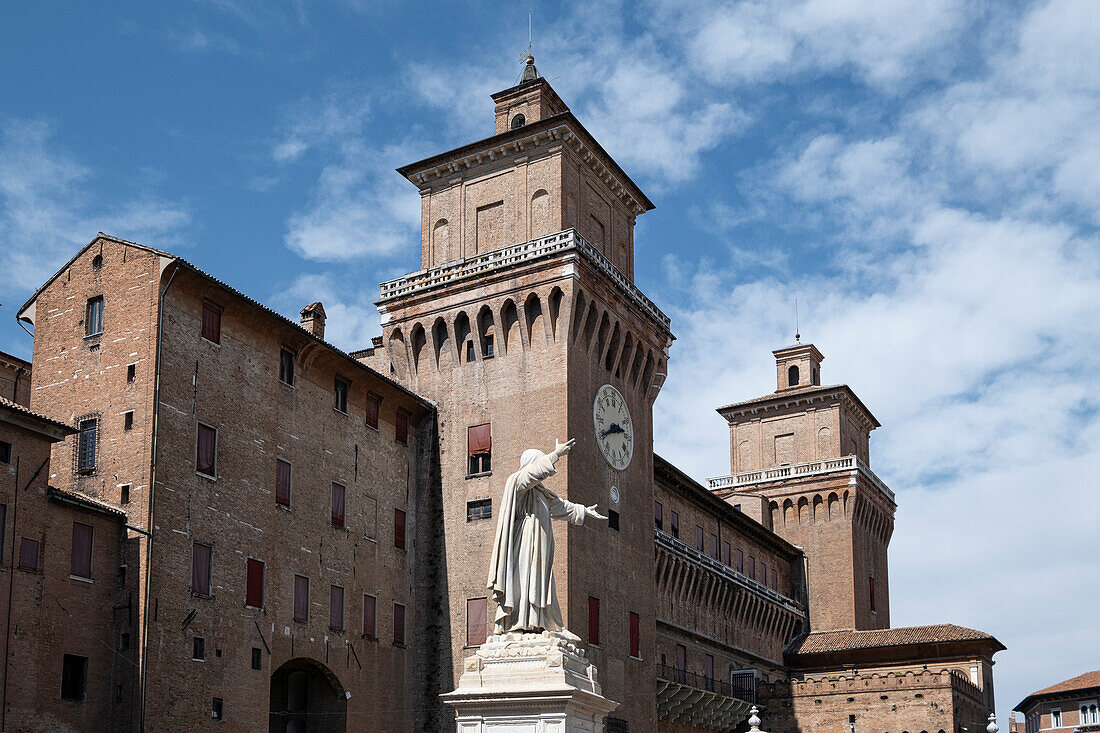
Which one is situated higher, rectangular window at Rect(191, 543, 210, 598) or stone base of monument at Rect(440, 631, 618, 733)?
rectangular window at Rect(191, 543, 210, 598)

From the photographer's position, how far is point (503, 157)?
155 feet

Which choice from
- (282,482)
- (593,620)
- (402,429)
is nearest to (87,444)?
(282,482)

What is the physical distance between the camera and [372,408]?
4334cm

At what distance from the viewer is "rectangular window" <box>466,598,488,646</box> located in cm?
4197

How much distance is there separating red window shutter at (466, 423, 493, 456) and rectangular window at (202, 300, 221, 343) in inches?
425

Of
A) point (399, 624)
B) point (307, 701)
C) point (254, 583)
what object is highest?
point (254, 583)

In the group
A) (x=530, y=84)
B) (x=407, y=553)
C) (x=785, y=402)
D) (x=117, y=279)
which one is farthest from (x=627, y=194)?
(x=785, y=402)

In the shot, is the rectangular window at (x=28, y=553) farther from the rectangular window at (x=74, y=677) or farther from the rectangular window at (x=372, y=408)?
the rectangular window at (x=372, y=408)

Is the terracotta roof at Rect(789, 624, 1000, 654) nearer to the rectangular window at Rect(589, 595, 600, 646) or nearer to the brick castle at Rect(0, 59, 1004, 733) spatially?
the brick castle at Rect(0, 59, 1004, 733)

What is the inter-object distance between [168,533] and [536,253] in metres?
16.7

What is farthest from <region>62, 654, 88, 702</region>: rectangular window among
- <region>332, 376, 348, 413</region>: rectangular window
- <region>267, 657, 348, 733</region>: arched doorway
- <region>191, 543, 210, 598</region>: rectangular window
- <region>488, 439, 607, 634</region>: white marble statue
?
<region>488, 439, 607, 634</region>: white marble statue

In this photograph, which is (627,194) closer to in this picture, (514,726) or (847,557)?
(847,557)

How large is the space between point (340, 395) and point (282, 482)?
4.40 metres

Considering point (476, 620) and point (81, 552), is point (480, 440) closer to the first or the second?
point (476, 620)
